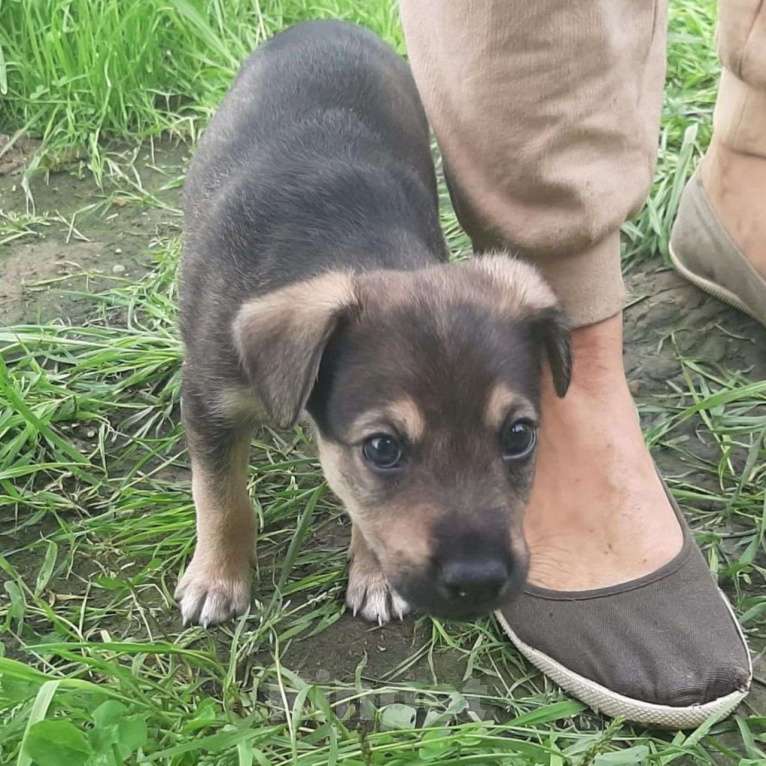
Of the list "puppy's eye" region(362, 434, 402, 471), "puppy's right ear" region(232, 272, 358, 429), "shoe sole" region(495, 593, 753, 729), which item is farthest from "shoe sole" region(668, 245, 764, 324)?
"puppy's eye" region(362, 434, 402, 471)

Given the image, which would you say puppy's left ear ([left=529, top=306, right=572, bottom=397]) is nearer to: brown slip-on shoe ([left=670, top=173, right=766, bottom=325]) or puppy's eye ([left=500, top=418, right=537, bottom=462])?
puppy's eye ([left=500, top=418, right=537, bottom=462])

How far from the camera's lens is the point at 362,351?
2223 mm

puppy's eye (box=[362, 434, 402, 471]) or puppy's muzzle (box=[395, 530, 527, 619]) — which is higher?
puppy's eye (box=[362, 434, 402, 471])

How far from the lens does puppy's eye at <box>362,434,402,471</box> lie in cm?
216

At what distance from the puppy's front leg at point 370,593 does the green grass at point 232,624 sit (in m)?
0.06

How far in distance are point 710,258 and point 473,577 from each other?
6.67ft

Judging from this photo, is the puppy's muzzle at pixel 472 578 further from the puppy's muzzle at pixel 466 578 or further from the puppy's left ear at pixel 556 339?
the puppy's left ear at pixel 556 339

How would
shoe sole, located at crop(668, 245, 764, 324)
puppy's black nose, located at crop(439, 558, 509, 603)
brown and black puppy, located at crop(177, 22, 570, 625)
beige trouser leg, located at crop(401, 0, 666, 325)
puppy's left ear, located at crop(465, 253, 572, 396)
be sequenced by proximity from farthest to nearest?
shoe sole, located at crop(668, 245, 764, 324)
puppy's left ear, located at crop(465, 253, 572, 396)
beige trouser leg, located at crop(401, 0, 666, 325)
brown and black puppy, located at crop(177, 22, 570, 625)
puppy's black nose, located at crop(439, 558, 509, 603)

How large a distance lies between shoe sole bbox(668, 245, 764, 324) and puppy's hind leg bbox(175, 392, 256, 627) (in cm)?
179

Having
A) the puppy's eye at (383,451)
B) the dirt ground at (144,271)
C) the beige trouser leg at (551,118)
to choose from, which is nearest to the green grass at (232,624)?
the dirt ground at (144,271)

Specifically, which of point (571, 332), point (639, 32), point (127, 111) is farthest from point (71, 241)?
point (639, 32)

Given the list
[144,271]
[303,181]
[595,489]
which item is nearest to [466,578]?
[595,489]

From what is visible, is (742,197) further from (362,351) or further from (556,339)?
(362,351)

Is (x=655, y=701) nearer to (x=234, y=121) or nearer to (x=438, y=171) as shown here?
(x=234, y=121)
